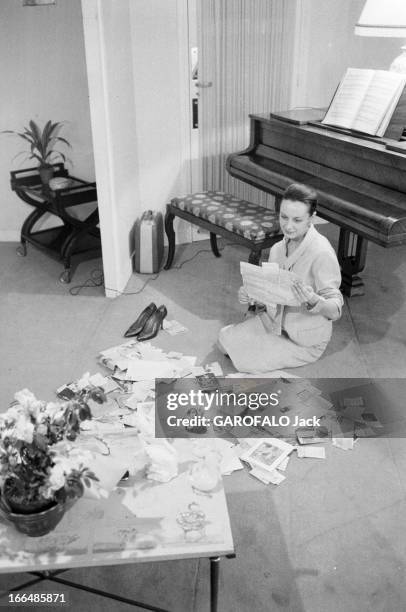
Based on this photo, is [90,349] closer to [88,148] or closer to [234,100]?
[88,148]

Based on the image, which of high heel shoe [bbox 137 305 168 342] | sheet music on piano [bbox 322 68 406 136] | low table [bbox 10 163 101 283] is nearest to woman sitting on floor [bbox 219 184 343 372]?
high heel shoe [bbox 137 305 168 342]

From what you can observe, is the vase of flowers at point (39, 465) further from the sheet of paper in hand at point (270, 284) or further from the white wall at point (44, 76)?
the white wall at point (44, 76)

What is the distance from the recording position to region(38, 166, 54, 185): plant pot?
15.1 feet

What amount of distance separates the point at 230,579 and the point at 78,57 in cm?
384

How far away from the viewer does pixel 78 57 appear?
4578mm

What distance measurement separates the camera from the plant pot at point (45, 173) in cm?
460

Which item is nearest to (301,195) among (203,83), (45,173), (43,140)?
(203,83)

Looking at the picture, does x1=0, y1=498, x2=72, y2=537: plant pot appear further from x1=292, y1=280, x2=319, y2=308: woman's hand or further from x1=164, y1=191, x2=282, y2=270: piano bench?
x1=164, y1=191, x2=282, y2=270: piano bench

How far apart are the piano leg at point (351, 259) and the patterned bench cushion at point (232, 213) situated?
47 centimetres

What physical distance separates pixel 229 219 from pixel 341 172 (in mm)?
798

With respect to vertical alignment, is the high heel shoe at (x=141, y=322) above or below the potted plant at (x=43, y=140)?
below

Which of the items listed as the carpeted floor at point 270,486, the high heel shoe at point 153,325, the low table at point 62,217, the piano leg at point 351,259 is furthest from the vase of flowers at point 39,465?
the low table at point 62,217

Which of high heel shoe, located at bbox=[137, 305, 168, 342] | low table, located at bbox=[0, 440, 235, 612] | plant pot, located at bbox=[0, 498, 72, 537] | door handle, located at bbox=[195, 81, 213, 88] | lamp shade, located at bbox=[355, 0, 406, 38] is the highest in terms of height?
lamp shade, located at bbox=[355, 0, 406, 38]

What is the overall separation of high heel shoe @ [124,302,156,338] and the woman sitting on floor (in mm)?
559
